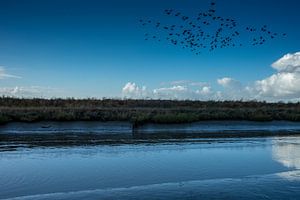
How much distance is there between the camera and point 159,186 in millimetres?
12844

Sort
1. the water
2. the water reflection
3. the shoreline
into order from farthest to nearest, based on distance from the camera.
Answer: the shoreline, the water reflection, the water

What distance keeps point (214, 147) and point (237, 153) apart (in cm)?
231

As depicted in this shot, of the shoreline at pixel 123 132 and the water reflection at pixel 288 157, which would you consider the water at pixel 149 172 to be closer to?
the water reflection at pixel 288 157

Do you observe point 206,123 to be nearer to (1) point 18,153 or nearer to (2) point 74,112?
(2) point 74,112

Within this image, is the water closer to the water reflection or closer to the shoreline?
the water reflection

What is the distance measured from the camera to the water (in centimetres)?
1202

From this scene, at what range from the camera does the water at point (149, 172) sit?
12023mm

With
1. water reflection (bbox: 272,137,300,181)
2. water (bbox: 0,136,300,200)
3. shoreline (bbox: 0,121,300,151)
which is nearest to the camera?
water (bbox: 0,136,300,200)

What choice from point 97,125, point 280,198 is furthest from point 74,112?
point 280,198

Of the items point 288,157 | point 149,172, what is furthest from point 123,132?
point 149,172

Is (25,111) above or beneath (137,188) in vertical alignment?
above

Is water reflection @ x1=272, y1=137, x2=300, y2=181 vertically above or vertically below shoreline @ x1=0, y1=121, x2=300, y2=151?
below

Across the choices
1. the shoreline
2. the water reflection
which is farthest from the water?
the shoreline

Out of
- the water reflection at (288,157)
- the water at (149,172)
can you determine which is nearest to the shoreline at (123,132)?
the water at (149,172)
